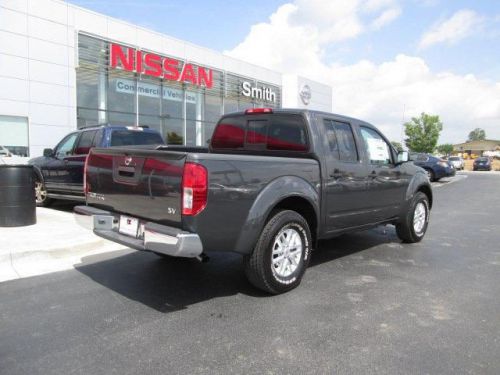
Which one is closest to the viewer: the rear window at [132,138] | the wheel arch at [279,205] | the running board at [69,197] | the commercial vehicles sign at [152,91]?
the wheel arch at [279,205]

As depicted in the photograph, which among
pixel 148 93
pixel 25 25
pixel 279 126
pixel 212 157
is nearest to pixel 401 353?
pixel 212 157

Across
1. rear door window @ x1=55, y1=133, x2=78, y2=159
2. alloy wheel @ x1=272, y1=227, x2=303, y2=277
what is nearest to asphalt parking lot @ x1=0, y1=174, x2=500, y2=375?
alloy wheel @ x1=272, y1=227, x2=303, y2=277

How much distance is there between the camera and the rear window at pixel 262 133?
492cm

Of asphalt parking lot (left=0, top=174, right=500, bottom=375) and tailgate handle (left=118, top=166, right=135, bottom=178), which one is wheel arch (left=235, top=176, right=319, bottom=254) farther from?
tailgate handle (left=118, top=166, right=135, bottom=178)

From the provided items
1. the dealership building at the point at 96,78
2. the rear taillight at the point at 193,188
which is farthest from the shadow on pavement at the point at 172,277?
the dealership building at the point at 96,78

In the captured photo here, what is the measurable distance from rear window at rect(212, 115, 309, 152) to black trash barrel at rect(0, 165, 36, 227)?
142 inches

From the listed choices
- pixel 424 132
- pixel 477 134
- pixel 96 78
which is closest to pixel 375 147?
pixel 96 78

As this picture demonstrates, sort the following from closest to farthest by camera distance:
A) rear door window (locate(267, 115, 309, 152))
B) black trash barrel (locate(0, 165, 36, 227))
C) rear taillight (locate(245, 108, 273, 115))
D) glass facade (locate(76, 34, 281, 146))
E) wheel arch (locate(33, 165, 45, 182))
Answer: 1. rear door window (locate(267, 115, 309, 152))
2. rear taillight (locate(245, 108, 273, 115))
3. black trash barrel (locate(0, 165, 36, 227))
4. wheel arch (locate(33, 165, 45, 182))
5. glass facade (locate(76, 34, 281, 146))

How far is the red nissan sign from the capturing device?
684 inches

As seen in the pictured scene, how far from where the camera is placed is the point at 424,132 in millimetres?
64812

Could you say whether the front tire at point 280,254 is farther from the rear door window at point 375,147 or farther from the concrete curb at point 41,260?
the concrete curb at point 41,260

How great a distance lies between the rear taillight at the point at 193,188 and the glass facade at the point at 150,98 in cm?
1440

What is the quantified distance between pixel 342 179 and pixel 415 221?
2451mm

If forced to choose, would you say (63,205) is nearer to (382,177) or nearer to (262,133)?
(262,133)
